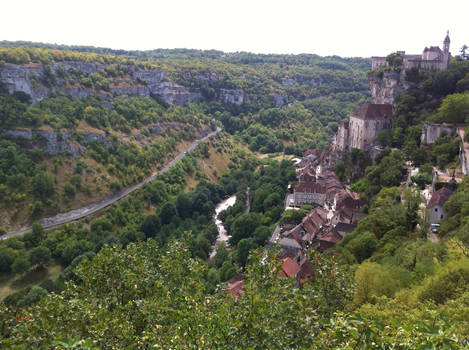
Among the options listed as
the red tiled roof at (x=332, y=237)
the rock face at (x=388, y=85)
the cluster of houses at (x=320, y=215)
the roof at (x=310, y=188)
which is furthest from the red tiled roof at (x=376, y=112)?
the red tiled roof at (x=332, y=237)

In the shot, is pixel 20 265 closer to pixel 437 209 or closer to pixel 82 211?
pixel 82 211

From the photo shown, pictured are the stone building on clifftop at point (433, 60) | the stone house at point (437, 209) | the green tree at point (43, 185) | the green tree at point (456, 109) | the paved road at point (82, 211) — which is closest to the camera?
the stone house at point (437, 209)

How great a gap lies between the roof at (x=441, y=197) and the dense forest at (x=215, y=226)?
1.02 meters

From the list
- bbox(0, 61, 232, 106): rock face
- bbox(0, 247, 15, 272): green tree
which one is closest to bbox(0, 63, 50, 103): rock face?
bbox(0, 61, 232, 106): rock face

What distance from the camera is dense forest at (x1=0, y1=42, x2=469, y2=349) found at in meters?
10.5

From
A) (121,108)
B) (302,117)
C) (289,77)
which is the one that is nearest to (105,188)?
(121,108)

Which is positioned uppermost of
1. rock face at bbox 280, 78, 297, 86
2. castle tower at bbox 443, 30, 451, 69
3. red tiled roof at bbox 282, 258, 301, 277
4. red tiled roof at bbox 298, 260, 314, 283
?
castle tower at bbox 443, 30, 451, 69

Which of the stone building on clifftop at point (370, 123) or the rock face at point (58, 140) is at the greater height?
the stone building on clifftop at point (370, 123)

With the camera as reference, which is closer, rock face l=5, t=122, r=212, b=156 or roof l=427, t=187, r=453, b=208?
roof l=427, t=187, r=453, b=208

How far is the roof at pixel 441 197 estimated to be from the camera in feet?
99.0

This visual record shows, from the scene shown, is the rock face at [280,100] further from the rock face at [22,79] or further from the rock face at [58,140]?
the rock face at [22,79]

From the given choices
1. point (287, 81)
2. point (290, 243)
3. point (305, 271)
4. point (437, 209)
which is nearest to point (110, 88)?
point (290, 243)

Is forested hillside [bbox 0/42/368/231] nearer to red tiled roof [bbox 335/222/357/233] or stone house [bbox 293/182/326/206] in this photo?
stone house [bbox 293/182/326/206]

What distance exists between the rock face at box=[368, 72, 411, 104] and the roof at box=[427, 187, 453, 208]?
107ft
